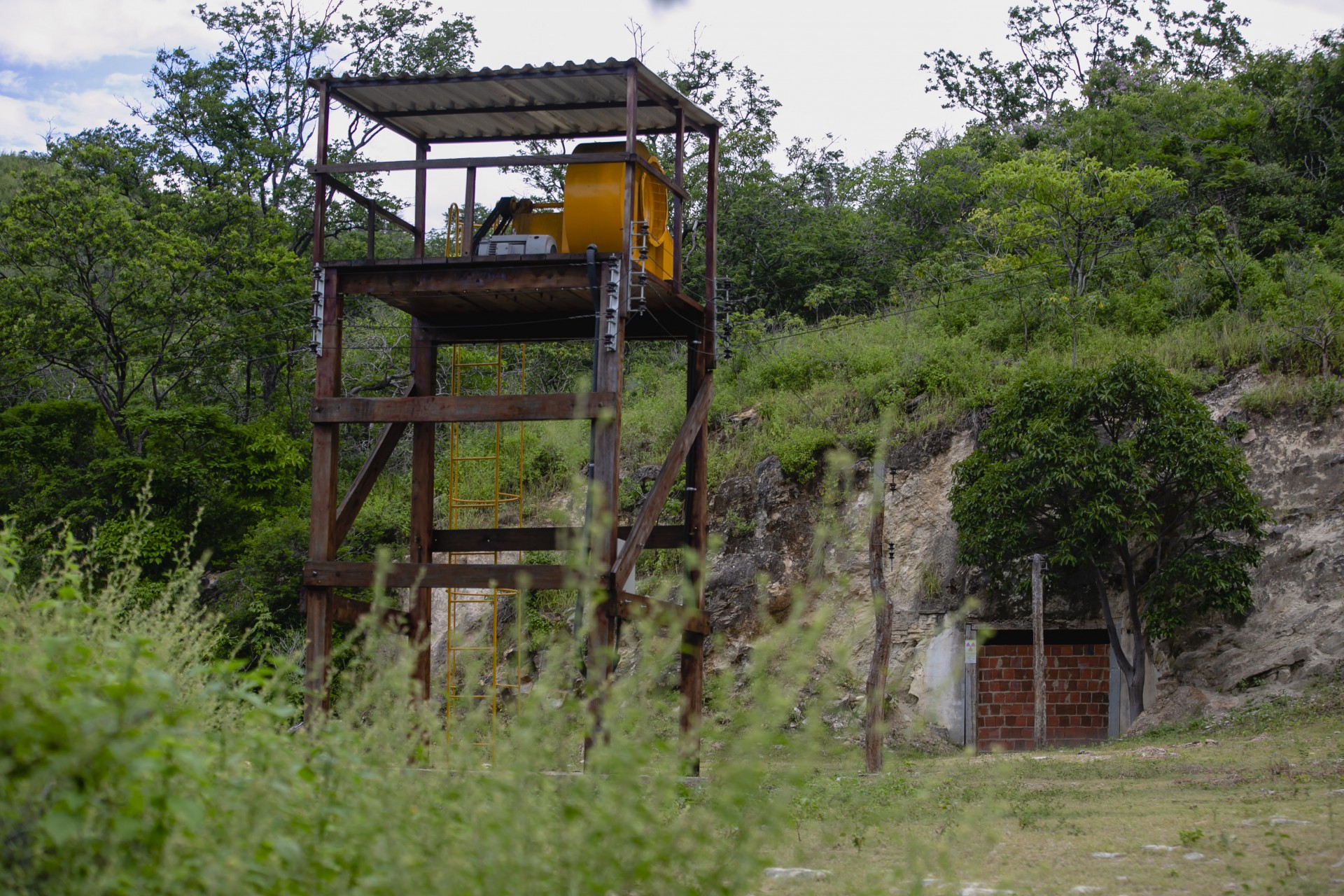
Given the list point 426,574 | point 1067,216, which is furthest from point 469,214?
point 1067,216

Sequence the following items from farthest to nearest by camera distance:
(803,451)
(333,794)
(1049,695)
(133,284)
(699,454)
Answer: (133,284), (803,451), (1049,695), (699,454), (333,794)

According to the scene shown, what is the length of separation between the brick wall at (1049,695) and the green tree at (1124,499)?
2.44ft

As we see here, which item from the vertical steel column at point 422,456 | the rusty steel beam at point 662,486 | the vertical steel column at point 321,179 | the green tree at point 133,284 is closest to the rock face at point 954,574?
the rusty steel beam at point 662,486

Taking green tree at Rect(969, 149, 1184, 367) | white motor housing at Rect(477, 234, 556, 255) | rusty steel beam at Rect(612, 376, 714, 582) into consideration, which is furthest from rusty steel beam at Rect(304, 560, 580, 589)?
green tree at Rect(969, 149, 1184, 367)

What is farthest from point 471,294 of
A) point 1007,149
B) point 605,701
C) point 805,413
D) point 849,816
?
point 1007,149

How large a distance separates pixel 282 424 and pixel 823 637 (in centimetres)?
1309

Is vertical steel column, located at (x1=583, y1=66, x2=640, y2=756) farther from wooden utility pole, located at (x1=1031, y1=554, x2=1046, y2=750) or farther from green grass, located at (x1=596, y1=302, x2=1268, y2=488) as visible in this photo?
green grass, located at (x1=596, y1=302, x2=1268, y2=488)

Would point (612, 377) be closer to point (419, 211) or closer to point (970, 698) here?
point (419, 211)

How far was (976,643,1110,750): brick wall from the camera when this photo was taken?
19.2m

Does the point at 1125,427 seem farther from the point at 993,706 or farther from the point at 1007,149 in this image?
the point at 1007,149

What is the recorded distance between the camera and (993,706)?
19297 millimetres

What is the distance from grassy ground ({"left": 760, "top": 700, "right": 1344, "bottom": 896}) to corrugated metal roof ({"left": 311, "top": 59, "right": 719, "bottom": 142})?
7021mm

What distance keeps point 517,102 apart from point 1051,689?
12571 millimetres

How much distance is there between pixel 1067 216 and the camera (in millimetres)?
25484
